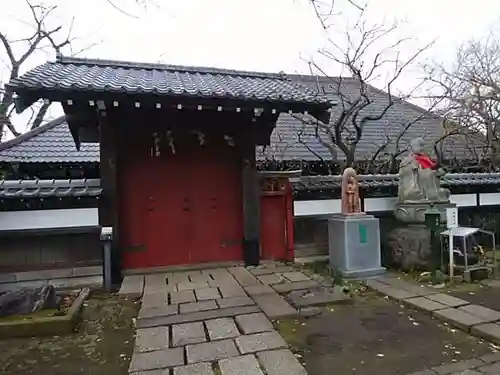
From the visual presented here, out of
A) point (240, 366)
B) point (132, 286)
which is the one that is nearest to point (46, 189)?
point (132, 286)

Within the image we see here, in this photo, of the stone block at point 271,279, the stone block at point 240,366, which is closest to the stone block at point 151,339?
the stone block at point 240,366

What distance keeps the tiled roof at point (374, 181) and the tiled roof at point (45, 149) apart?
20.3 ft

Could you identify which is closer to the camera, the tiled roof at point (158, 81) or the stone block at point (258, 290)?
the stone block at point (258, 290)

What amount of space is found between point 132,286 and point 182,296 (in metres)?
1.12

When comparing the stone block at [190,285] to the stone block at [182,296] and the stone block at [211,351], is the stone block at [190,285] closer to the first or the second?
the stone block at [182,296]

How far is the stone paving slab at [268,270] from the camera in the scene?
22.4 feet

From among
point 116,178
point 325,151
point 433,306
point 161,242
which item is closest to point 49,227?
point 116,178

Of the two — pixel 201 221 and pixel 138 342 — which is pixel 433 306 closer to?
pixel 138 342

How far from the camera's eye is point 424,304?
4891 mm

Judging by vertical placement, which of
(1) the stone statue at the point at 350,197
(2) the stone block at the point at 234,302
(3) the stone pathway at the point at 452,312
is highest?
(1) the stone statue at the point at 350,197

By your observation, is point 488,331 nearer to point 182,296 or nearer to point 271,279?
point 271,279

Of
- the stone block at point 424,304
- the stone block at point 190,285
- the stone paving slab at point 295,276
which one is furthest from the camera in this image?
the stone paving slab at point 295,276

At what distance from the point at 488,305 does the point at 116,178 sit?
6.12m

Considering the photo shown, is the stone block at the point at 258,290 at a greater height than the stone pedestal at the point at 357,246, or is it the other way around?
the stone pedestal at the point at 357,246
